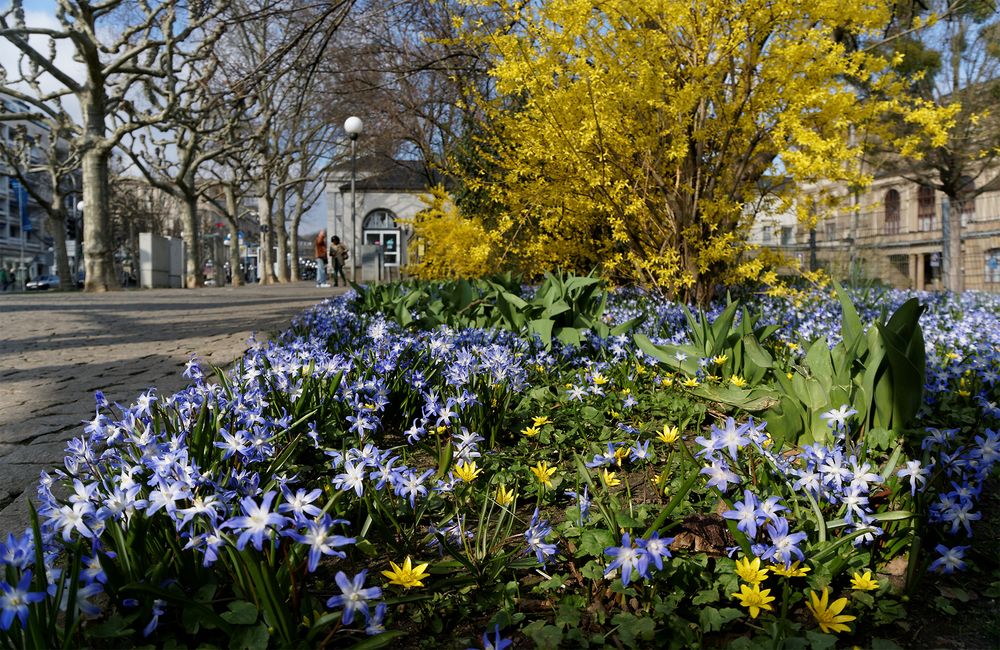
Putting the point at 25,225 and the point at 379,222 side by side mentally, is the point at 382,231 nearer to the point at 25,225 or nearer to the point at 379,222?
the point at 379,222

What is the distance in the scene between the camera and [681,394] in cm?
282

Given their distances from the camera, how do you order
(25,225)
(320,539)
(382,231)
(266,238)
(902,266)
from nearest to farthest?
(320,539) < (902,266) < (266,238) < (382,231) < (25,225)

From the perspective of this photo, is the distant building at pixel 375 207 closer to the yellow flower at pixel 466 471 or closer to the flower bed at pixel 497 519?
the flower bed at pixel 497 519

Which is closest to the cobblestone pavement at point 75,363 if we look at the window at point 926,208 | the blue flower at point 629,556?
the blue flower at point 629,556

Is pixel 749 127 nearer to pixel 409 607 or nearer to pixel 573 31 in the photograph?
pixel 573 31

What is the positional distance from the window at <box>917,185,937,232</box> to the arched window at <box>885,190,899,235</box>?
1.12 meters

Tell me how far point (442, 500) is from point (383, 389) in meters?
0.67

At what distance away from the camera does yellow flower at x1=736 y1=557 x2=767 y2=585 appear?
1.27m

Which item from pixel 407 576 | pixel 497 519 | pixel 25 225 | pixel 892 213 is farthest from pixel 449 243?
pixel 25 225

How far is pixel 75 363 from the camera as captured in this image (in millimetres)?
4633

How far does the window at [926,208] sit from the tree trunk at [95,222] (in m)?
35.2

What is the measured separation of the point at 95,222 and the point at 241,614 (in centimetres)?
1824

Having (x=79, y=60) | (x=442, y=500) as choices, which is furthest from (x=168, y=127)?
(x=442, y=500)

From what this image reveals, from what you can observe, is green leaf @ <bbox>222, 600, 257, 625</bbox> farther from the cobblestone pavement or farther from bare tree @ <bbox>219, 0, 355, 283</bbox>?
bare tree @ <bbox>219, 0, 355, 283</bbox>
